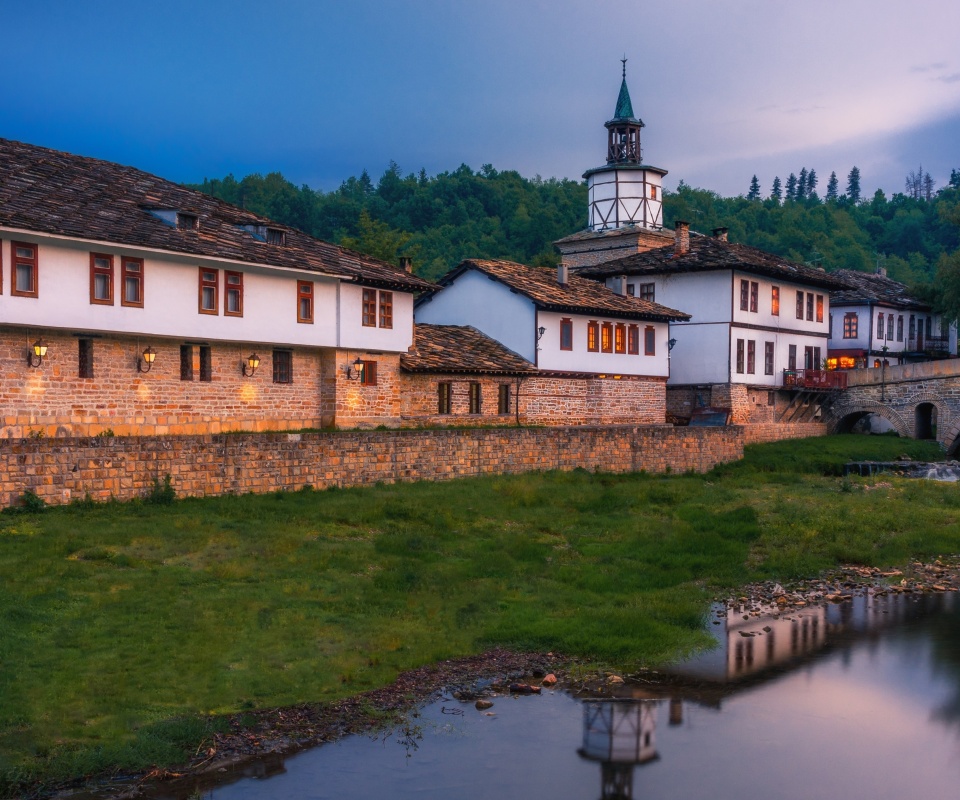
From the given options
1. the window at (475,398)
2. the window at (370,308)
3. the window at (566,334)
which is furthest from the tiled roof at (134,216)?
the window at (566,334)

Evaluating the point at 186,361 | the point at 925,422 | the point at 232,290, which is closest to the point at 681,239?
the point at 925,422

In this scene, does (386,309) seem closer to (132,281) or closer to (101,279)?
(132,281)

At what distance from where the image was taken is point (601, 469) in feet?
119

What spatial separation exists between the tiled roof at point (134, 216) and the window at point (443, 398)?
390 cm

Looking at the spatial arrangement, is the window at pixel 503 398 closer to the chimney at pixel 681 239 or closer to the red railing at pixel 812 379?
the chimney at pixel 681 239

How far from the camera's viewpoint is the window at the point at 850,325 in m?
62.1

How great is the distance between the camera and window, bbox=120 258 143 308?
26.9 m

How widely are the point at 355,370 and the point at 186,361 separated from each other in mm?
5684

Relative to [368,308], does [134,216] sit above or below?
above

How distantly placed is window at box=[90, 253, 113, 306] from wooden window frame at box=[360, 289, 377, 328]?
8.72m

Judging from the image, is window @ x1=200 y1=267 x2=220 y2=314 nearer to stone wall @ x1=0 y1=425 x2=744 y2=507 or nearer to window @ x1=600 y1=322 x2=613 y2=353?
stone wall @ x1=0 y1=425 x2=744 y2=507

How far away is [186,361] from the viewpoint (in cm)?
2936

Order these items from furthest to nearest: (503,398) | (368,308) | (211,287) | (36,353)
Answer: (503,398), (368,308), (211,287), (36,353)

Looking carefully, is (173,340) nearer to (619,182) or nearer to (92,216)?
(92,216)
